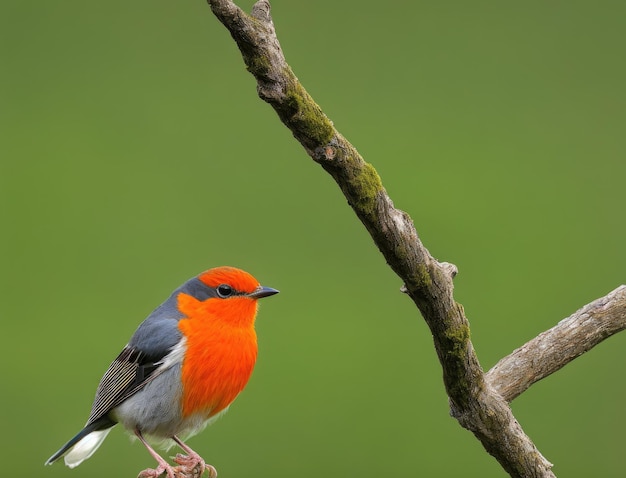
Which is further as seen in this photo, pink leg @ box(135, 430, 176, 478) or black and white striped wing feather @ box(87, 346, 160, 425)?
black and white striped wing feather @ box(87, 346, 160, 425)

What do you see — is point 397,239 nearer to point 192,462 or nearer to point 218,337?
point 218,337

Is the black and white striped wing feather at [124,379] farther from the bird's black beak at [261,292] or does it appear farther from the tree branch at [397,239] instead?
the tree branch at [397,239]

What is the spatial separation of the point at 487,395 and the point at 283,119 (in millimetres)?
706

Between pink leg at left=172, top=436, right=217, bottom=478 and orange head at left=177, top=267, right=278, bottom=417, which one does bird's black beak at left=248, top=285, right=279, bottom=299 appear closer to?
orange head at left=177, top=267, right=278, bottom=417

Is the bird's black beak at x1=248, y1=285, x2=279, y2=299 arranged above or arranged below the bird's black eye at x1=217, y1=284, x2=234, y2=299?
below

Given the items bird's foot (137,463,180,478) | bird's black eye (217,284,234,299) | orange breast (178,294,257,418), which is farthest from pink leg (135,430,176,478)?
bird's black eye (217,284,234,299)

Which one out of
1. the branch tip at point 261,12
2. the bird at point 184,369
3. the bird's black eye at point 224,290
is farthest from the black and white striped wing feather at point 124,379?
the branch tip at point 261,12

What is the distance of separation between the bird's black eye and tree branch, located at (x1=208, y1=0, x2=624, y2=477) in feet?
2.16

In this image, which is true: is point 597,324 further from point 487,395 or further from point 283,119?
point 283,119

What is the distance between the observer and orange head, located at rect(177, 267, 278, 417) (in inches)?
85.0

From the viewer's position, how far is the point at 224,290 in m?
2.25

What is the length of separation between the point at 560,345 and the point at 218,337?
76 cm

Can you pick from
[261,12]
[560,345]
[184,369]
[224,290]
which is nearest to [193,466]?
[184,369]

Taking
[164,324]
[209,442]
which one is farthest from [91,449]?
[209,442]
